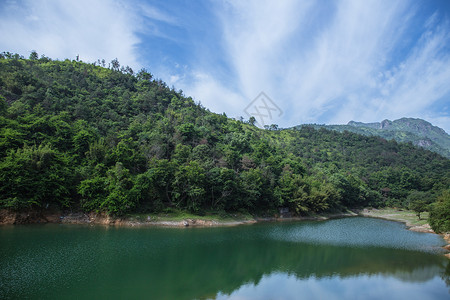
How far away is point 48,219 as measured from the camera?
32969 millimetres

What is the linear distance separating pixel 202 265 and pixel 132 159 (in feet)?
87.7

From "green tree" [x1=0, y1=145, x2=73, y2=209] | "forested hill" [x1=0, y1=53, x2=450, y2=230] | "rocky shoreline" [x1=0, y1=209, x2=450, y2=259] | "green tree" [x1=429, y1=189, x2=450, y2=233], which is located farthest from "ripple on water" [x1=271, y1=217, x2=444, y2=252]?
→ "green tree" [x1=0, y1=145, x2=73, y2=209]

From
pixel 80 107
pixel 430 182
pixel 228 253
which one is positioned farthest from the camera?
pixel 430 182

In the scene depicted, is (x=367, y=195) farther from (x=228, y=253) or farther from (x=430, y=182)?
(x=228, y=253)

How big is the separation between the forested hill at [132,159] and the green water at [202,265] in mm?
6466

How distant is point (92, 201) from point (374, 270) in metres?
33.7

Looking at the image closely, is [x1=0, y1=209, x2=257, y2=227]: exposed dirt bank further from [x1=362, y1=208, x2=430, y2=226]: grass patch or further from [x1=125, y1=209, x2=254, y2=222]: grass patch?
[x1=362, y1=208, x2=430, y2=226]: grass patch

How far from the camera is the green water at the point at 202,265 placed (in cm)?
1536

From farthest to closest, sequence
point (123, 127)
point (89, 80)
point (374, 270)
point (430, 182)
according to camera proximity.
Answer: point (430, 182), point (89, 80), point (123, 127), point (374, 270)

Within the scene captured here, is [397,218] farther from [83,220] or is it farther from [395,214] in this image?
[83,220]

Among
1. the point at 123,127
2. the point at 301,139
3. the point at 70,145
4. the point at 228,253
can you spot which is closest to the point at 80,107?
the point at 123,127

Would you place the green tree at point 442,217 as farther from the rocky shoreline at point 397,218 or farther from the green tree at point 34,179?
the green tree at point 34,179

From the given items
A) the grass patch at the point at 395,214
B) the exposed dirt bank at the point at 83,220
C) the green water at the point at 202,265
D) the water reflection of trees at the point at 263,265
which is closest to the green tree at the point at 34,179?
the exposed dirt bank at the point at 83,220

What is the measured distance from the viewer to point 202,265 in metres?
20.8
